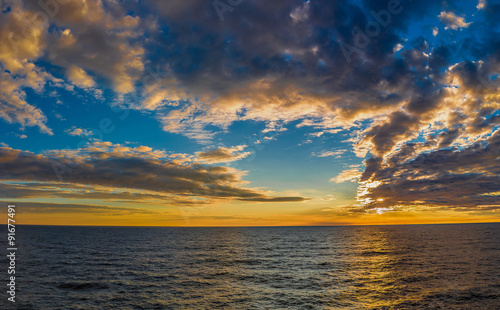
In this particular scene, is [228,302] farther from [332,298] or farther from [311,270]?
[311,270]

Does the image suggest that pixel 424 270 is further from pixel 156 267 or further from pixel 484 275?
pixel 156 267

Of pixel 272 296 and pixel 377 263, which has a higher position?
pixel 272 296

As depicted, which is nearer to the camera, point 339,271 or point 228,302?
point 228,302

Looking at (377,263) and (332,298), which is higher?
(332,298)

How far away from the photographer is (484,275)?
39500mm

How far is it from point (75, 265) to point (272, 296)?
134ft

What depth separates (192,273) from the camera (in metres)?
43.4

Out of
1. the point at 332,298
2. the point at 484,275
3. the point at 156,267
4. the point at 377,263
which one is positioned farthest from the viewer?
the point at 377,263

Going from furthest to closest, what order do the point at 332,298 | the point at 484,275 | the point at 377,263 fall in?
1. the point at 377,263
2. the point at 484,275
3. the point at 332,298

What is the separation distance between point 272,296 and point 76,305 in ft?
69.5

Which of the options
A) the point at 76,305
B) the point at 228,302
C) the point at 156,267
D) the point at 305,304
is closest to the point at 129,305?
the point at 76,305

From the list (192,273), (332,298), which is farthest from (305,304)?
(192,273)

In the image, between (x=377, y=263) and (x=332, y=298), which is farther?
(x=377, y=263)

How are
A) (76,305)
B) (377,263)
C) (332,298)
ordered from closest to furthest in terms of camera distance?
1. (76,305)
2. (332,298)
3. (377,263)
